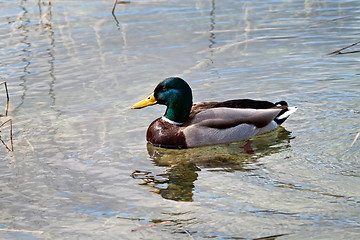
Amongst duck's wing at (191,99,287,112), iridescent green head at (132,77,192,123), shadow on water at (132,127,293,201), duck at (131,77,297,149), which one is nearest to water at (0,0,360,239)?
shadow on water at (132,127,293,201)

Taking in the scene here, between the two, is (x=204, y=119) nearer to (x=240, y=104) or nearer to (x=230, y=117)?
(x=230, y=117)

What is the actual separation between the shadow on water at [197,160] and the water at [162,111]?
2cm

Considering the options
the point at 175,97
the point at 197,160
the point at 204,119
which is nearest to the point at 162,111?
the point at 175,97

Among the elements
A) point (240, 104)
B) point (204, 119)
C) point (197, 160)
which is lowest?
point (197, 160)

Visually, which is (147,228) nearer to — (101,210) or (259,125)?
(101,210)

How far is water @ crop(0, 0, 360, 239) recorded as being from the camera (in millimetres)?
5605

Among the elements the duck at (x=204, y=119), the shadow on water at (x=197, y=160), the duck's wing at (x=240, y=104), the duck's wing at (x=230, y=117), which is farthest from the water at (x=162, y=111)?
the duck's wing at (x=240, y=104)

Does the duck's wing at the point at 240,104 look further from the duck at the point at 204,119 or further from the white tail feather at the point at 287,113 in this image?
the white tail feather at the point at 287,113

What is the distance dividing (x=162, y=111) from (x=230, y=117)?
1389mm

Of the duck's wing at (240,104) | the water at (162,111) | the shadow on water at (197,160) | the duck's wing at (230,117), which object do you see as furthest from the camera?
the duck's wing at (240,104)

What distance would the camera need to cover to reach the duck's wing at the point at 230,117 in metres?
7.65

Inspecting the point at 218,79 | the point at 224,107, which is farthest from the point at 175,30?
the point at 224,107

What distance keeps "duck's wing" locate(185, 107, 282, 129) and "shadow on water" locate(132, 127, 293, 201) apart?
23 cm

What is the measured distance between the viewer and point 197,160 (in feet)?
23.7
